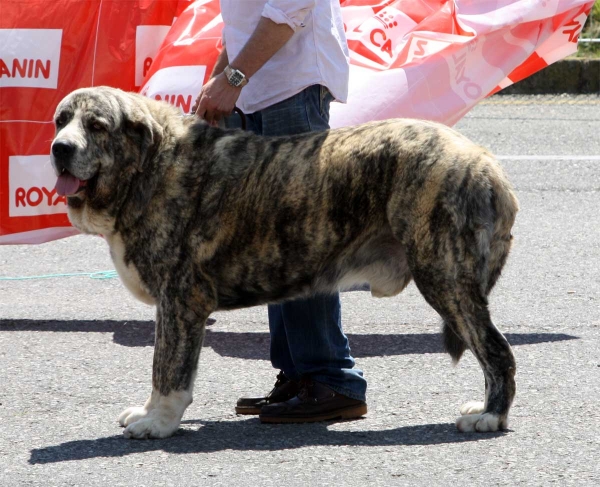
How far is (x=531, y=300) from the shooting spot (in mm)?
6406

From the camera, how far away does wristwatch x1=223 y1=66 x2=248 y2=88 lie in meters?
4.48

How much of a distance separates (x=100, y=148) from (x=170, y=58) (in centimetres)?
181

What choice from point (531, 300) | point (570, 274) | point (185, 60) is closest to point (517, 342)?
point (531, 300)

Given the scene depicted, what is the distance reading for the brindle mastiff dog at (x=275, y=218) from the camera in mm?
4191

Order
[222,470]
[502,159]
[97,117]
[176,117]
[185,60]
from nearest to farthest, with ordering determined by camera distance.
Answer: [222,470], [97,117], [176,117], [185,60], [502,159]

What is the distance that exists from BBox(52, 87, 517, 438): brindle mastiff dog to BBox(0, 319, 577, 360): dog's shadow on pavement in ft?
3.61

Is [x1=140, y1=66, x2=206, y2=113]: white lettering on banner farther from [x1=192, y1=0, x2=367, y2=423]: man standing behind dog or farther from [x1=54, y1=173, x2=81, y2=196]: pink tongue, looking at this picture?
[x1=54, y1=173, x2=81, y2=196]: pink tongue

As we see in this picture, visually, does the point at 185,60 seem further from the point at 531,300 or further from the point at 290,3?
the point at 531,300

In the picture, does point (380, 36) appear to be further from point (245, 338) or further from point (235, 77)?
point (235, 77)

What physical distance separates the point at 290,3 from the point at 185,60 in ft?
5.66

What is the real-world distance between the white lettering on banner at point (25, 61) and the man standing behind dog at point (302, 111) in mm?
1776

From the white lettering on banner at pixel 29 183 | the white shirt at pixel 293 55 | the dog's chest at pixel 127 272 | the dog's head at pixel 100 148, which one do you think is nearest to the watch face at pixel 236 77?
the white shirt at pixel 293 55

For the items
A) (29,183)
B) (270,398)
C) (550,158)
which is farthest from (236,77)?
(550,158)

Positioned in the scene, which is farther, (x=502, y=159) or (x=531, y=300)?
(x=502, y=159)
